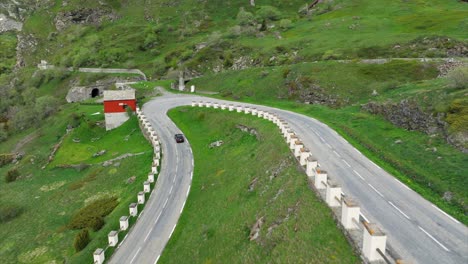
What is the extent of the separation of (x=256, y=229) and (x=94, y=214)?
19.6 metres

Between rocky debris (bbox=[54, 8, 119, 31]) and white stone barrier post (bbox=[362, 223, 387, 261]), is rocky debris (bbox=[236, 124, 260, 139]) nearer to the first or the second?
white stone barrier post (bbox=[362, 223, 387, 261])

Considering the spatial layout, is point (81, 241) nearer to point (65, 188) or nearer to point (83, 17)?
point (65, 188)

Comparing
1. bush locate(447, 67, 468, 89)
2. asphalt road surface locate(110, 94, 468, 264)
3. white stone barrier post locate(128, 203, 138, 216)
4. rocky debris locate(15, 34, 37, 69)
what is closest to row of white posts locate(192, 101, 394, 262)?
asphalt road surface locate(110, 94, 468, 264)

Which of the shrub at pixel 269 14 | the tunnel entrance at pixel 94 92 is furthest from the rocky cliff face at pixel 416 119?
the shrub at pixel 269 14

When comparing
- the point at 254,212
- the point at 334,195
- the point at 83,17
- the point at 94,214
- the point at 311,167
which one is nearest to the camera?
the point at 334,195

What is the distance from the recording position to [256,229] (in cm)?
1978

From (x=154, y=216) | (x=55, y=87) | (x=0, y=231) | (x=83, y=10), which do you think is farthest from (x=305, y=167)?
(x=83, y=10)

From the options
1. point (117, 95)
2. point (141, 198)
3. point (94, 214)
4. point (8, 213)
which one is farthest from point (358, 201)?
point (117, 95)

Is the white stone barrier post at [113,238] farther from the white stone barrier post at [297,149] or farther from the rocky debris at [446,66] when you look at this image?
the rocky debris at [446,66]

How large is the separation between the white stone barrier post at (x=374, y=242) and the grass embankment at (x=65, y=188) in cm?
1990

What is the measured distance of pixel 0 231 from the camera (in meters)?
35.7

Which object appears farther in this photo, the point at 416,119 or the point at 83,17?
the point at 83,17

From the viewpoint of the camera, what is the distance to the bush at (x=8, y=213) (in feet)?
122

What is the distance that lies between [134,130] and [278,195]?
39.2m
